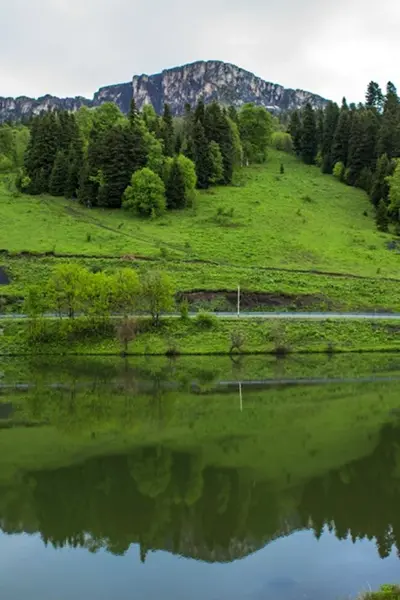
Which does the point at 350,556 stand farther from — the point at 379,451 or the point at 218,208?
the point at 218,208

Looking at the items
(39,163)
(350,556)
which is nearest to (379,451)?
(350,556)

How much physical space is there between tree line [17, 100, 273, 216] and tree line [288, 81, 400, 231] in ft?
53.6

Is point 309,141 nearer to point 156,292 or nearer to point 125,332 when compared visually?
point 156,292

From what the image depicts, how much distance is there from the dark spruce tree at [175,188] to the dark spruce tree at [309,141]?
127ft

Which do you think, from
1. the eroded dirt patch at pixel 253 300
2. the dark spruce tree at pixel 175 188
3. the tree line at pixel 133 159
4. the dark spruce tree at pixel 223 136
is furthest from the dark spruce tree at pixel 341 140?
the eroded dirt patch at pixel 253 300

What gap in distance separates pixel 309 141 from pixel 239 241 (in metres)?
49.8

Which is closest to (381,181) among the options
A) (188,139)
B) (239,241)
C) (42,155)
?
(239,241)

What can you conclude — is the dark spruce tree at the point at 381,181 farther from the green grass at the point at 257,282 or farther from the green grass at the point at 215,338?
the green grass at the point at 215,338

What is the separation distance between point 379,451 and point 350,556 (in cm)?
981

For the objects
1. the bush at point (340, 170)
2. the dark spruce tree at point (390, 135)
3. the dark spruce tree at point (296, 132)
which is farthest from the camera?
the dark spruce tree at point (296, 132)

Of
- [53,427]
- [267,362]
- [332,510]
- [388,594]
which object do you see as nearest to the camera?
[388,594]

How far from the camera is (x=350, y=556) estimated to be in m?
15.7

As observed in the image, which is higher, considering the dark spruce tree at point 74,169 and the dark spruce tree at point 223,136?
the dark spruce tree at point 223,136

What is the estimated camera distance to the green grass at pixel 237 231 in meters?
69.8
